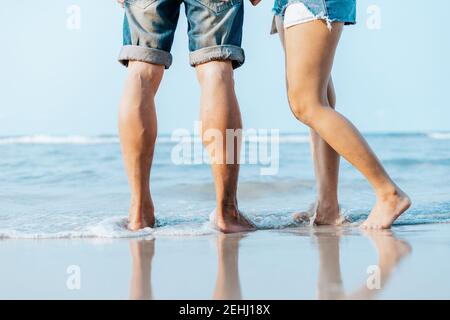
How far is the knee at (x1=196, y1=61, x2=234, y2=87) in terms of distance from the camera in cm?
260

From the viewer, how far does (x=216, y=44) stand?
102 inches

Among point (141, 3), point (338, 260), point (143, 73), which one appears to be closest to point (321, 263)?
point (338, 260)

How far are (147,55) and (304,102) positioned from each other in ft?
2.00

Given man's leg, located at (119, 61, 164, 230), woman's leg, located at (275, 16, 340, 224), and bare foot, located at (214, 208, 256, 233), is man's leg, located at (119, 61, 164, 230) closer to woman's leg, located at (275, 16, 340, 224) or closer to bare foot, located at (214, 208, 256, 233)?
bare foot, located at (214, 208, 256, 233)

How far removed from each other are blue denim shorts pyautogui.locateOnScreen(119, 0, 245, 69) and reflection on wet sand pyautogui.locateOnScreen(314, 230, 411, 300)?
0.76m

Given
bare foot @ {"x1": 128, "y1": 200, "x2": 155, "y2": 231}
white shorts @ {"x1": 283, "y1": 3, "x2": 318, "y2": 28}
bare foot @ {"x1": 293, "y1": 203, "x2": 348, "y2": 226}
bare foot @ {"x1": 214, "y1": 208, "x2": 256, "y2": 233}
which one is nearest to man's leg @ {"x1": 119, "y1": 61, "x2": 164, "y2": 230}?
bare foot @ {"x1": 128, "y1": 200, "x2": 155, "y2": 231}

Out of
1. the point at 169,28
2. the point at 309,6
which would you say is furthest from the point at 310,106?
the point at 169,28

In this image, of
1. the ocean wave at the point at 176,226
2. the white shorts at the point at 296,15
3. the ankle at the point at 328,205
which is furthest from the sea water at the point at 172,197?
the white shorts at the point at 296,15

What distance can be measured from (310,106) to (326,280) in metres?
0.99

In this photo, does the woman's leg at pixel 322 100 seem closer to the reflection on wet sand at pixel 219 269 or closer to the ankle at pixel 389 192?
the ankle at pixel 389 192

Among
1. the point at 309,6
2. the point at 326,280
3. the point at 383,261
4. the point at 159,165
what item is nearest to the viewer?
the point at 326,280

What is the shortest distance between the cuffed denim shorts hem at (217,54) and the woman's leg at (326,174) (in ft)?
1.49
